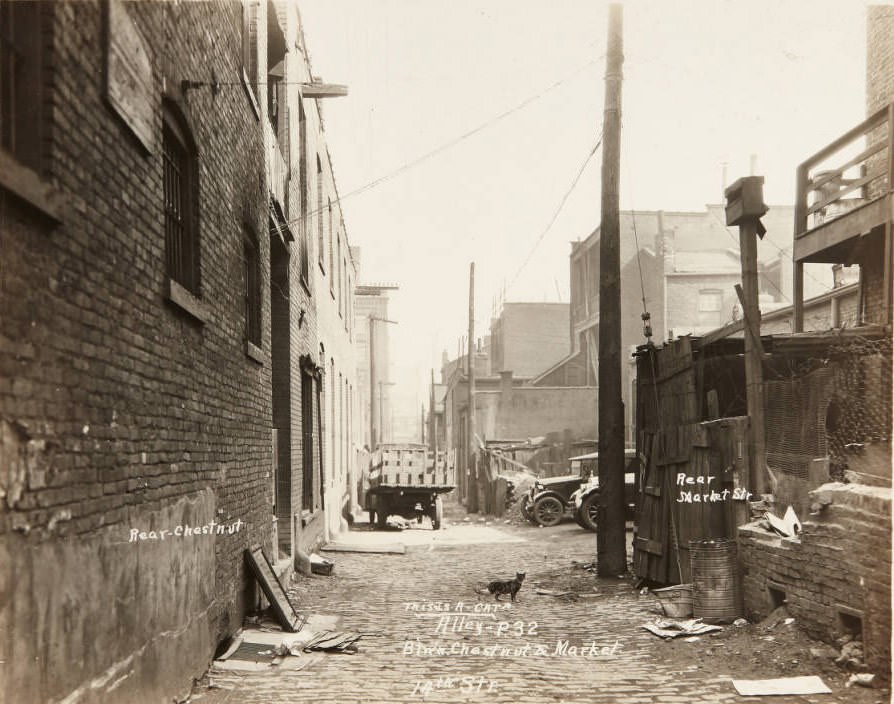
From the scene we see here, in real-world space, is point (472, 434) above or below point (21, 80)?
below

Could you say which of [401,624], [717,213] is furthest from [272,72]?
[717,213]

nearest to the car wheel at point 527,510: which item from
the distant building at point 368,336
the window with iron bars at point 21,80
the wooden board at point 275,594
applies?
the wooden board at point 275,594

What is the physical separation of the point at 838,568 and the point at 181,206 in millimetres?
5487

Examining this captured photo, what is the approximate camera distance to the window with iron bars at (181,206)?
6211 mm

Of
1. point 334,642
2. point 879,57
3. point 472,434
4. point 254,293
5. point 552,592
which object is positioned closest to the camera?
point 334,642

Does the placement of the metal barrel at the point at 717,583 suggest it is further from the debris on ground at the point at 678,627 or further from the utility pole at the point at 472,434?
the utility pole at the point at 472,434

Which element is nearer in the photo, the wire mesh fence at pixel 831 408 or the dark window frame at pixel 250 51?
the wire mesh fence at pixel 831 408

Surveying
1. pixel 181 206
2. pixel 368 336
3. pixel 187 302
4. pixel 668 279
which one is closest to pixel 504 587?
pixel 187 302

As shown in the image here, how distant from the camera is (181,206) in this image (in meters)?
6.61

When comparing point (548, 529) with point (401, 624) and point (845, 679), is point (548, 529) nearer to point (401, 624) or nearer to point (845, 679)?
point (401, 624)

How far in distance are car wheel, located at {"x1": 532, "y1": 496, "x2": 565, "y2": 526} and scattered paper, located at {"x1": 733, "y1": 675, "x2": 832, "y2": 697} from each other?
560 inches

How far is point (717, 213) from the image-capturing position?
133 feet

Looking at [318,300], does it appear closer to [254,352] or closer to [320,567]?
[320,567]

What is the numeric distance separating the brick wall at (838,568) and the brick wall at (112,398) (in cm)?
453
